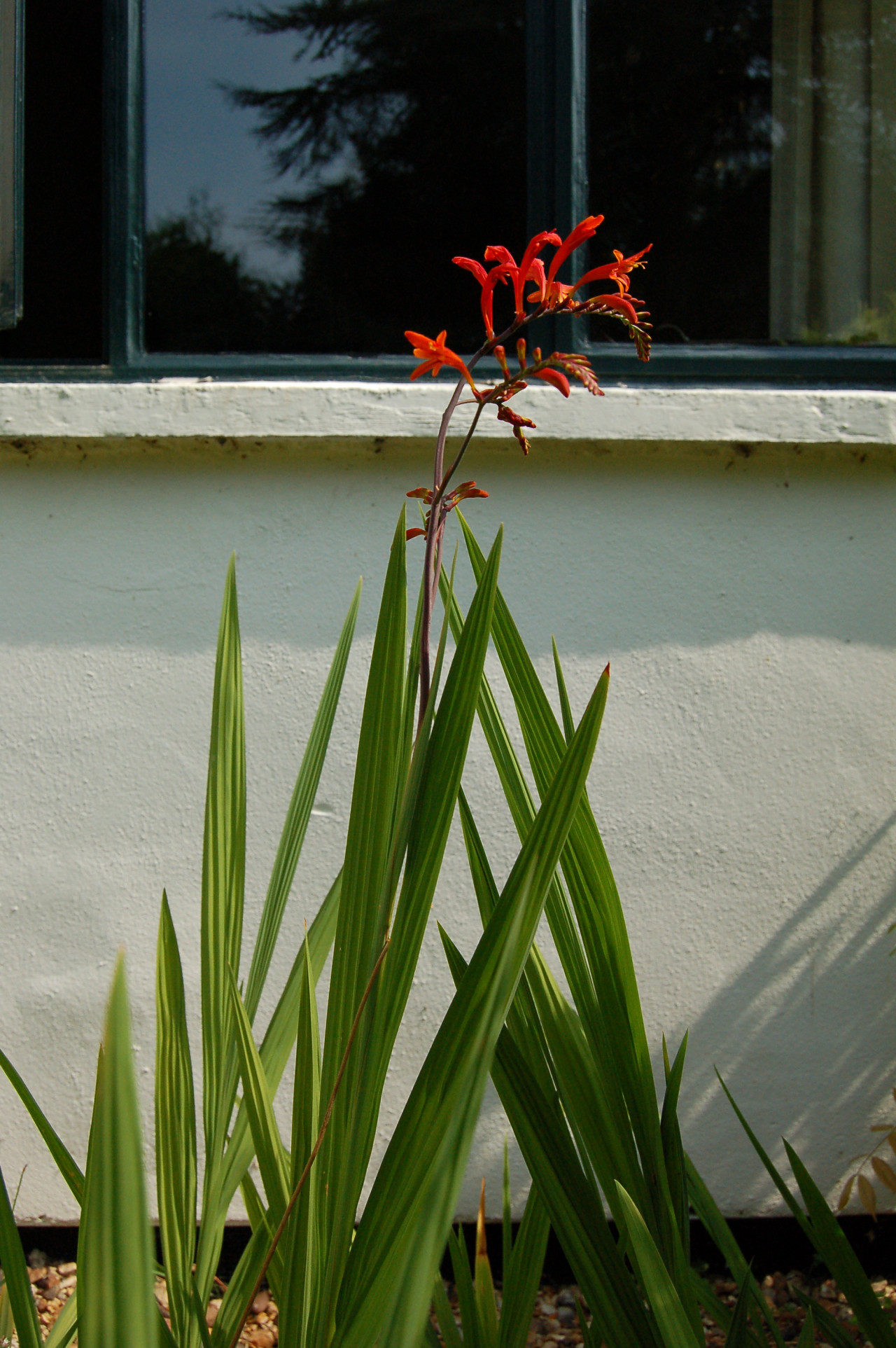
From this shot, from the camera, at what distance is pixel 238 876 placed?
0.74 meters

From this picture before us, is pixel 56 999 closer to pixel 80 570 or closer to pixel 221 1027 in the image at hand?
pixel 80 570

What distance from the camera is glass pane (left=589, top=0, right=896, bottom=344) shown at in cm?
165

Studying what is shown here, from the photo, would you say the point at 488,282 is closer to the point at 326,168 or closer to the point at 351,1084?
the point at 351,1084

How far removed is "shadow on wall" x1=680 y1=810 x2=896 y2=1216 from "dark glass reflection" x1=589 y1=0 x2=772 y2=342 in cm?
102

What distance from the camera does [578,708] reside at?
1424mm

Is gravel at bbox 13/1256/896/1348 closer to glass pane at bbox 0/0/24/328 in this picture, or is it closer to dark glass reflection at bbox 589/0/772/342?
glass pane at bbox 0/0/24/328

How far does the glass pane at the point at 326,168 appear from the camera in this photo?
5.72 ft

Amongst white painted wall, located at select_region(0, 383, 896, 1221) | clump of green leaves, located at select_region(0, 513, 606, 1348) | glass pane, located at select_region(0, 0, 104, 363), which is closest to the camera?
clump of green leaves, located at select_region(0, 513, 606, 1348)

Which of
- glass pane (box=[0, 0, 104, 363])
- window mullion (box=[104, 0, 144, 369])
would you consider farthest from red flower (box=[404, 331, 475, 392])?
glass pane (box=[0, 0, 104, 363])

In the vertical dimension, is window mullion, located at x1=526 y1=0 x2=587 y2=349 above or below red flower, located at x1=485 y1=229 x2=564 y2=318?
above

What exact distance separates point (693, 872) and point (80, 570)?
1.08 meters

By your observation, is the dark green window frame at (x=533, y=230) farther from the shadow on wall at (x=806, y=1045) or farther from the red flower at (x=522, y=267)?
the red flower at (x=522, y=267)

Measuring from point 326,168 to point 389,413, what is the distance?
89 cm

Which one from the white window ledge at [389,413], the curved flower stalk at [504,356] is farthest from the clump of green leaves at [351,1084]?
the white window ledge at [389,413]
